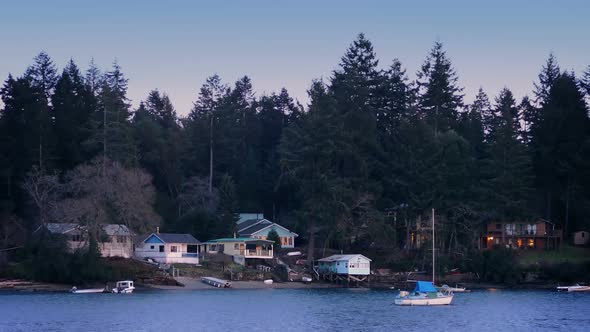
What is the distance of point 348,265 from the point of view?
94.1 m

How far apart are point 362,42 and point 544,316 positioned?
53.6 meters

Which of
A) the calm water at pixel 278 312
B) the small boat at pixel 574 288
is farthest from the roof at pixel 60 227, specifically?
the small boat at pixel 574 288

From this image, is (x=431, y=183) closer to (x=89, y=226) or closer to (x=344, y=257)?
(x=344, y=257)

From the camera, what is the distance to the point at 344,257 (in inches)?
3728

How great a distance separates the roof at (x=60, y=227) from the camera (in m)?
88.9

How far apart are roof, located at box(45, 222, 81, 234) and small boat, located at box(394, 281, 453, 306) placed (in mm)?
33920

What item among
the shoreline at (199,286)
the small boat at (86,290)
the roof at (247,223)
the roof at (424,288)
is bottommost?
the small boat at (86,290)

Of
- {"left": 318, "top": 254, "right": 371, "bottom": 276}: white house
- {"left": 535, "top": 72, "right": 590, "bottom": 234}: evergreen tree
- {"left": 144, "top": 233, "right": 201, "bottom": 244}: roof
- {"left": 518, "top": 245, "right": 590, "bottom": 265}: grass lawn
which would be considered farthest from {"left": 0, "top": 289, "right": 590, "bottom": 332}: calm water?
{"left": 535, "top": 72, "right": 590, "bottom": 234}: evergreen tree

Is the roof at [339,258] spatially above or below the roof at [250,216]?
below

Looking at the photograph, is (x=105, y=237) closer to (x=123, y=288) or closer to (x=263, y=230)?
(x=123, y=288)

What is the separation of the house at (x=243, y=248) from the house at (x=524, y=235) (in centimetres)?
2561

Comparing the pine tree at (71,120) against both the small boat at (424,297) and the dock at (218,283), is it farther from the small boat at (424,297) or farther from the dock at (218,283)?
the small boat at (424,297)

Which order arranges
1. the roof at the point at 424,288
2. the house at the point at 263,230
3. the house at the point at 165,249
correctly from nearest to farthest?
the roof at the point at 424,288 → the house at the point at 165,249 → the house at the point at 263,230

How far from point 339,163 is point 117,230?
88.8ft
